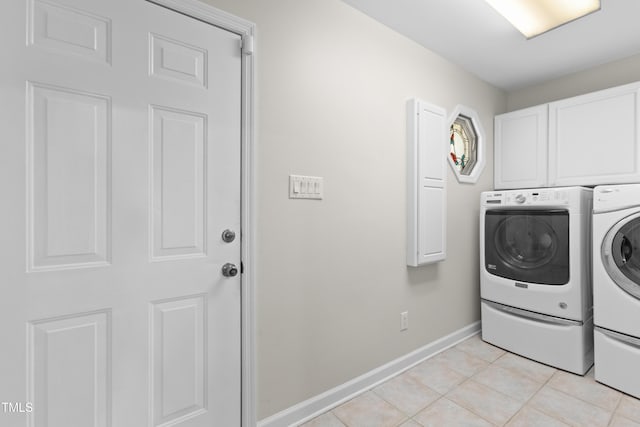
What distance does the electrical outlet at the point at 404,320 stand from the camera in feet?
7.04

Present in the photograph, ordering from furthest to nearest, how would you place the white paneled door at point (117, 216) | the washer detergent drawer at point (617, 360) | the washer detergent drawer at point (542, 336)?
the washer detergent drawer at point (542, 336) < the washer detergent drawer at point (617, 360) < the white paneled door at point (117, 216)

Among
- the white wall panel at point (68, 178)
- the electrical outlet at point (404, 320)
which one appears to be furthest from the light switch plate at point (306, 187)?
the electrical outlet at point (404, 320)

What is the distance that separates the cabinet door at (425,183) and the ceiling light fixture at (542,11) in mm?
664

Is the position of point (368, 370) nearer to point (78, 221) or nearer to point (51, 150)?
point (78, 221)

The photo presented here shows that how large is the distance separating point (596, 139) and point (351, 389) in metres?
2.65

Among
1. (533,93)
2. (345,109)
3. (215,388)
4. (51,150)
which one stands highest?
(533,93)

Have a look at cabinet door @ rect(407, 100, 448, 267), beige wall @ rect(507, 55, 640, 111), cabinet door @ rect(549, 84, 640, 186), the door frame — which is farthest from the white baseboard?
beige wall @ rect(507, 55, 640, 111)

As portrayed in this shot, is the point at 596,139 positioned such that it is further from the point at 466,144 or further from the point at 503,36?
the point at 503,36

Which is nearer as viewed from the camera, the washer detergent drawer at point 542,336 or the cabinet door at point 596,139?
the washer detergent drawer at point 542,336

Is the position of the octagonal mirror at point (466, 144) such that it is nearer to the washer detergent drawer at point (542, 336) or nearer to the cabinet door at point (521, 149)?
the cabinet door at point (521, 149)

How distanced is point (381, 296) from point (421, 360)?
27.7 inches

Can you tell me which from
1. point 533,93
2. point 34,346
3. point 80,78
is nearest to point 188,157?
point 80,78

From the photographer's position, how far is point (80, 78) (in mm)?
1062

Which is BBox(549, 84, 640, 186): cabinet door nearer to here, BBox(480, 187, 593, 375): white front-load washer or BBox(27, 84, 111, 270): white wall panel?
BBox(480, 187, 593, 375): white front-load washer
